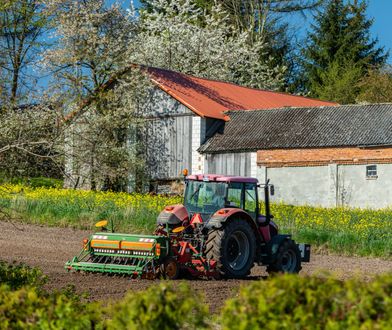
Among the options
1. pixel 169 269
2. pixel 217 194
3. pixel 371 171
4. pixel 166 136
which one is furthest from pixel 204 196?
pixel 166 136

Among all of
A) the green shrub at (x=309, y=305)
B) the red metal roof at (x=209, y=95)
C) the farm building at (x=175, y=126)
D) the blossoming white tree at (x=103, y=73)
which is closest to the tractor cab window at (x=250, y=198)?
the green shrub at (x=309, y=305)

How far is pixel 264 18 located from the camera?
5838 cm

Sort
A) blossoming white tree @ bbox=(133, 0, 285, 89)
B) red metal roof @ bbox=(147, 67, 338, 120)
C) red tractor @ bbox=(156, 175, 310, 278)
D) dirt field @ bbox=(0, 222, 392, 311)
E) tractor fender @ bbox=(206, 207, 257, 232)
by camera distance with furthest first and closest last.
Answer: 1. blossoming white tree @ bbox=(133, 0, 285, 89)
2. red metal roof @ bbox=(147, 67, 338, 120)
3. red tractor @ bbox=(156, 175, 310, 278)
4. tractor fender @ bbox=(206, 207, 257, 232)
5. dirt field @ bbox=(0, 222, 392, 311)

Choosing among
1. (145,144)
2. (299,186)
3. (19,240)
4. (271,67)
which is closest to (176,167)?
(145,144)

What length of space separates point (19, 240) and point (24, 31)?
21.4 metres

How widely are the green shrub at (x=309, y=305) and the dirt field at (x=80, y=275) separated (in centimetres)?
277

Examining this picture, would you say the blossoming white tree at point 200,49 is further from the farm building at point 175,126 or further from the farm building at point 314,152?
the farm building at point 314,152

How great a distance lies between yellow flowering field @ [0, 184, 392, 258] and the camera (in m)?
21.6

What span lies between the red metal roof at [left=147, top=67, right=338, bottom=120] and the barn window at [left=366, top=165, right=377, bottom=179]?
7793 mm

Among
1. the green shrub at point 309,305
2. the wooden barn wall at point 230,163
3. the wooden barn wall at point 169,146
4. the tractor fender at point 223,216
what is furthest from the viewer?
the wooden barn wall at point 169,146

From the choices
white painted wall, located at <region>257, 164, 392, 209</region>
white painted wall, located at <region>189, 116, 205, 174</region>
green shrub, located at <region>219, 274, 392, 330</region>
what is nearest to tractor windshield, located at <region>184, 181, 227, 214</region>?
green shrub, located at <region>219, 274, 392, 330</region>

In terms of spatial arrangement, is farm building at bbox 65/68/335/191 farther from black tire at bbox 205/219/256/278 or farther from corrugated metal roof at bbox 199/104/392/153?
black tire at bbox 205/219/256/278

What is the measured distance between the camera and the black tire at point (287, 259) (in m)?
15.7

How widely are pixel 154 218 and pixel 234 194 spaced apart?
8.33m
